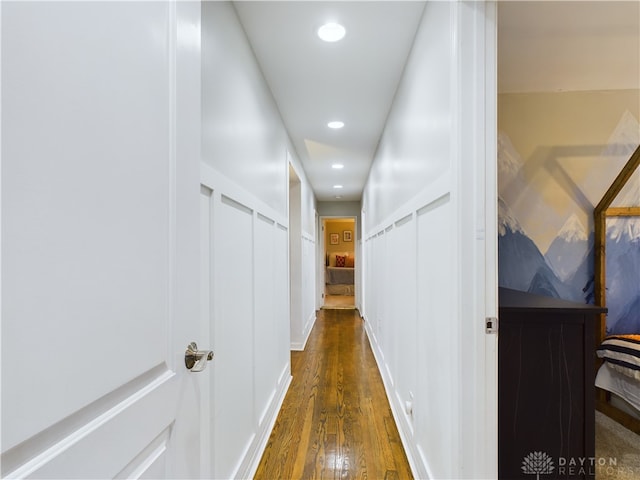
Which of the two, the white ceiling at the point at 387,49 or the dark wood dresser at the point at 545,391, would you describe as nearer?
the dark wood dresser at the point at 545,391

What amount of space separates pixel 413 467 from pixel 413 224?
1.32 m

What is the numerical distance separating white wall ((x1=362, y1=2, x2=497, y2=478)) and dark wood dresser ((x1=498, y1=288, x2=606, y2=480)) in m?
0.28

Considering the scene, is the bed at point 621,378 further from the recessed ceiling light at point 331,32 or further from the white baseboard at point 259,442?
the recessed ceiling light at point 331,32

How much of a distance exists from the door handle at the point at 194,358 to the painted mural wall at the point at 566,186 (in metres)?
2.15

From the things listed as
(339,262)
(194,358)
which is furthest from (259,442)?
(339,262)

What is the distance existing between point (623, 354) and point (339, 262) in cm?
839

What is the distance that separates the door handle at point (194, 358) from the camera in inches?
32.8

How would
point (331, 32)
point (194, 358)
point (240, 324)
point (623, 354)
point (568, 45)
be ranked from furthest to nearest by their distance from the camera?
point (623, 354) → point (568, 45) → point (331, 32) → point (240, 324) → point (194, 358)

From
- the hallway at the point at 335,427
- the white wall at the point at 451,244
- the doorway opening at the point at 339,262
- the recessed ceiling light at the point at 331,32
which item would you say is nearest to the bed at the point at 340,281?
the doorway opening at the point at 339,262

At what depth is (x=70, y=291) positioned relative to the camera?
482mm

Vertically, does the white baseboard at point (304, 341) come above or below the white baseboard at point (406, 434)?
below

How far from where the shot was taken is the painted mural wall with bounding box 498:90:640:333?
90.6 inches

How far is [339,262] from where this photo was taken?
1027 cm

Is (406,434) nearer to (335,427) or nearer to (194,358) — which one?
(335,427)
